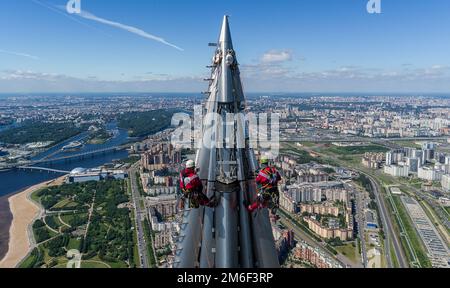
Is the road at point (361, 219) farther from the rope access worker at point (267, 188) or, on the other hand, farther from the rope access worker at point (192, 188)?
the rope access worker at point (192, 188)

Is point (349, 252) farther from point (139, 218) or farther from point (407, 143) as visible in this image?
point (407, 143)

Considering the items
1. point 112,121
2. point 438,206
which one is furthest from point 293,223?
point 112,121

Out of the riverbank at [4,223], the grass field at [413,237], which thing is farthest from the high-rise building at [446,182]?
the riverbank at [4,223]

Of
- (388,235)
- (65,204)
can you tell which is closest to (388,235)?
(388,235)

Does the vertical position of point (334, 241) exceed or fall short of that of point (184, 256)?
it falls short

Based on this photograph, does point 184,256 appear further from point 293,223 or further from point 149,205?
point 149,205

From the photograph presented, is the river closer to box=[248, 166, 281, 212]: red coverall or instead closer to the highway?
the highway

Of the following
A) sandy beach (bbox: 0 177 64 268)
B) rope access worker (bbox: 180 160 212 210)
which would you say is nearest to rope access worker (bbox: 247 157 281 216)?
rope access worker (bbox: 180 160 212 210)
